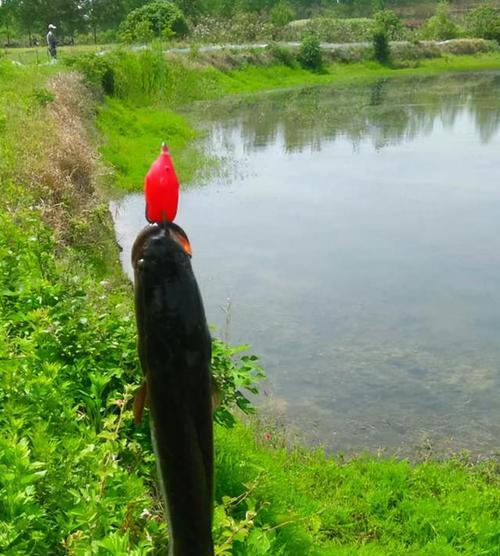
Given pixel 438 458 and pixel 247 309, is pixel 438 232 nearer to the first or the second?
pixel 247 309

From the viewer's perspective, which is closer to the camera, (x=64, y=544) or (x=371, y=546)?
(x=64, y=544)

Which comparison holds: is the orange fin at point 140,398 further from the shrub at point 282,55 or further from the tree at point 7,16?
the tree at point 7,16

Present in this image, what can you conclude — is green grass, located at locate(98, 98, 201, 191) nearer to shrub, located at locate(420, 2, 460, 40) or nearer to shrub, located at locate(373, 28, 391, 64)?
shrub, located at locate(373, 28, 391, 64)

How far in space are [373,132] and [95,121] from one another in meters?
8.53

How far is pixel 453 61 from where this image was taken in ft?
149

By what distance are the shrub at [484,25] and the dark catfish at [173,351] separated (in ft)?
191

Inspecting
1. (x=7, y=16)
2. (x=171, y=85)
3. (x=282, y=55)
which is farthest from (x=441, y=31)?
(x=171, y=85)

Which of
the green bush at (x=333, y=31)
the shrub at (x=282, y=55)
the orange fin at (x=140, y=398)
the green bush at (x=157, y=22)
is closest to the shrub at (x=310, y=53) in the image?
the shrub at (x=282, y=55)

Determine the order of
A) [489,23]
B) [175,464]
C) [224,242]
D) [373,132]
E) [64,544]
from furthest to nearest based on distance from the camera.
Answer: [489,23], [373,132], [224,242], [64,544], [175,464]

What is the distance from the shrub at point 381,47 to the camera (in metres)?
42.7

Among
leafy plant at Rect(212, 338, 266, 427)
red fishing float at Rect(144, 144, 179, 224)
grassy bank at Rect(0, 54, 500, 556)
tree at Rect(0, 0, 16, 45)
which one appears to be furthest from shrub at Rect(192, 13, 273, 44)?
red fishing float at Rect(144, 144, 179, 224)

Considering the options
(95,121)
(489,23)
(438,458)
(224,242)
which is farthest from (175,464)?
(489,23)

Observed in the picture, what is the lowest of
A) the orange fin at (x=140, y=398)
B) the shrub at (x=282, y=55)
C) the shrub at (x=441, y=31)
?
the orange fin at (x=140, y=398)

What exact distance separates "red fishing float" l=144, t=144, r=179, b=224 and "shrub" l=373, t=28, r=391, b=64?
44534 mm
